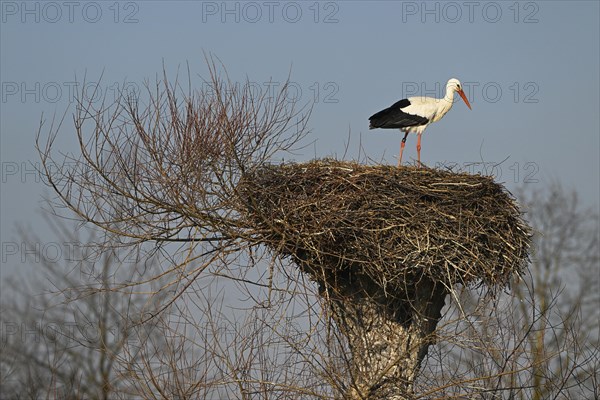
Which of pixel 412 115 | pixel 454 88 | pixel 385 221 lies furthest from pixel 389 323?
pixel 454 88

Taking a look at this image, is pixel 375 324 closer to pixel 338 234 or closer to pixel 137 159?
pixel 338 234

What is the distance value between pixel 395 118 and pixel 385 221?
3422 mm

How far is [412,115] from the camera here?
38.9 feet

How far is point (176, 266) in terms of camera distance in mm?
8727

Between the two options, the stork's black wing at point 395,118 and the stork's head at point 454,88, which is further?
the stork's head at point 454,88

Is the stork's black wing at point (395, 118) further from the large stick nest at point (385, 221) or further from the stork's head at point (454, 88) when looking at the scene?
the large stick nest at point (385, 221)

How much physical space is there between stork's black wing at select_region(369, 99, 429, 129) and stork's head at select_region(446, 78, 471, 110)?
2.62 ft

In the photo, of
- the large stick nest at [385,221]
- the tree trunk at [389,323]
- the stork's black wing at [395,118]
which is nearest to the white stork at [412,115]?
the stork's black wing at [395,118]

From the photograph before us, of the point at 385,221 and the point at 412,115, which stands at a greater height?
the point at 412,115

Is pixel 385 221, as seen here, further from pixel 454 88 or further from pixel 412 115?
pixel 454 88

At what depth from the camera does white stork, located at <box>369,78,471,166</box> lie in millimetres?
11742

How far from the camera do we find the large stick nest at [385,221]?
8.56 meters

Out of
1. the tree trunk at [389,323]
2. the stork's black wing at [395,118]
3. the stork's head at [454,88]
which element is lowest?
the tree trunk at [389,323]

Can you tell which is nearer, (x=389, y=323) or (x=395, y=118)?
(x=389, y=323)
